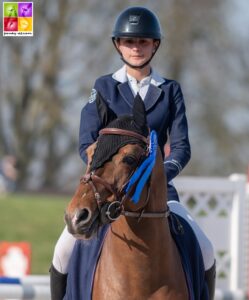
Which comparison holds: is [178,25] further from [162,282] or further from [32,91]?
[162,282]

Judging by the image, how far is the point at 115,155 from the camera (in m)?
5.02

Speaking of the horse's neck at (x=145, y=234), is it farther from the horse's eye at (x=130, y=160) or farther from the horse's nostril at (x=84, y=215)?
the horse's nostril at (x=84, y=215)

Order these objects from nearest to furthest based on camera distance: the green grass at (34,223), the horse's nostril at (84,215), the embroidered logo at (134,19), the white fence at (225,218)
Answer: the horse's nostril at (84,215) → the embroidered logo at (134,19) → the white fence at (225,218) → the green grass at (34,223)

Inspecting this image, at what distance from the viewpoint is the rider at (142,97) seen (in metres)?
5.77

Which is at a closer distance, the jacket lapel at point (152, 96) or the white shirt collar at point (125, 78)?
the jacket lapel at point (152, 96)

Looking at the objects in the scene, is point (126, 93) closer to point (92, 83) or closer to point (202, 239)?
point (202, 239)

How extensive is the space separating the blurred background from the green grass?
45.8 ft

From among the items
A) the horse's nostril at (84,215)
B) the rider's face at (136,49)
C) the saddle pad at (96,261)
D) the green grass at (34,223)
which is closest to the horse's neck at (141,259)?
the saddle pad at (96,261)

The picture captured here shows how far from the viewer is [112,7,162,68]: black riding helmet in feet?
19.3

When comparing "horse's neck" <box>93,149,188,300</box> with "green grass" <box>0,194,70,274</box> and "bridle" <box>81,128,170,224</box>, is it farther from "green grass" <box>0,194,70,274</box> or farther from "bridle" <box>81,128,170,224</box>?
"green grass" <box>0,194,70,274</box>

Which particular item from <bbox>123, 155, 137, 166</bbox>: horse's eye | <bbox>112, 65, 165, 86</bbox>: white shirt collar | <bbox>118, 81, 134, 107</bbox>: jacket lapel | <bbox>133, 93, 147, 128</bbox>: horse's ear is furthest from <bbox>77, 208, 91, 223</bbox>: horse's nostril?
<bbox>112, 65, 165, 86</bbox>: white shirt collar

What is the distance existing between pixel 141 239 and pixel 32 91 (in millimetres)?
31321

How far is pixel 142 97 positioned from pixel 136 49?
29 cm

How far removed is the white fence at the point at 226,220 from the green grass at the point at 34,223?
5.55 metres
